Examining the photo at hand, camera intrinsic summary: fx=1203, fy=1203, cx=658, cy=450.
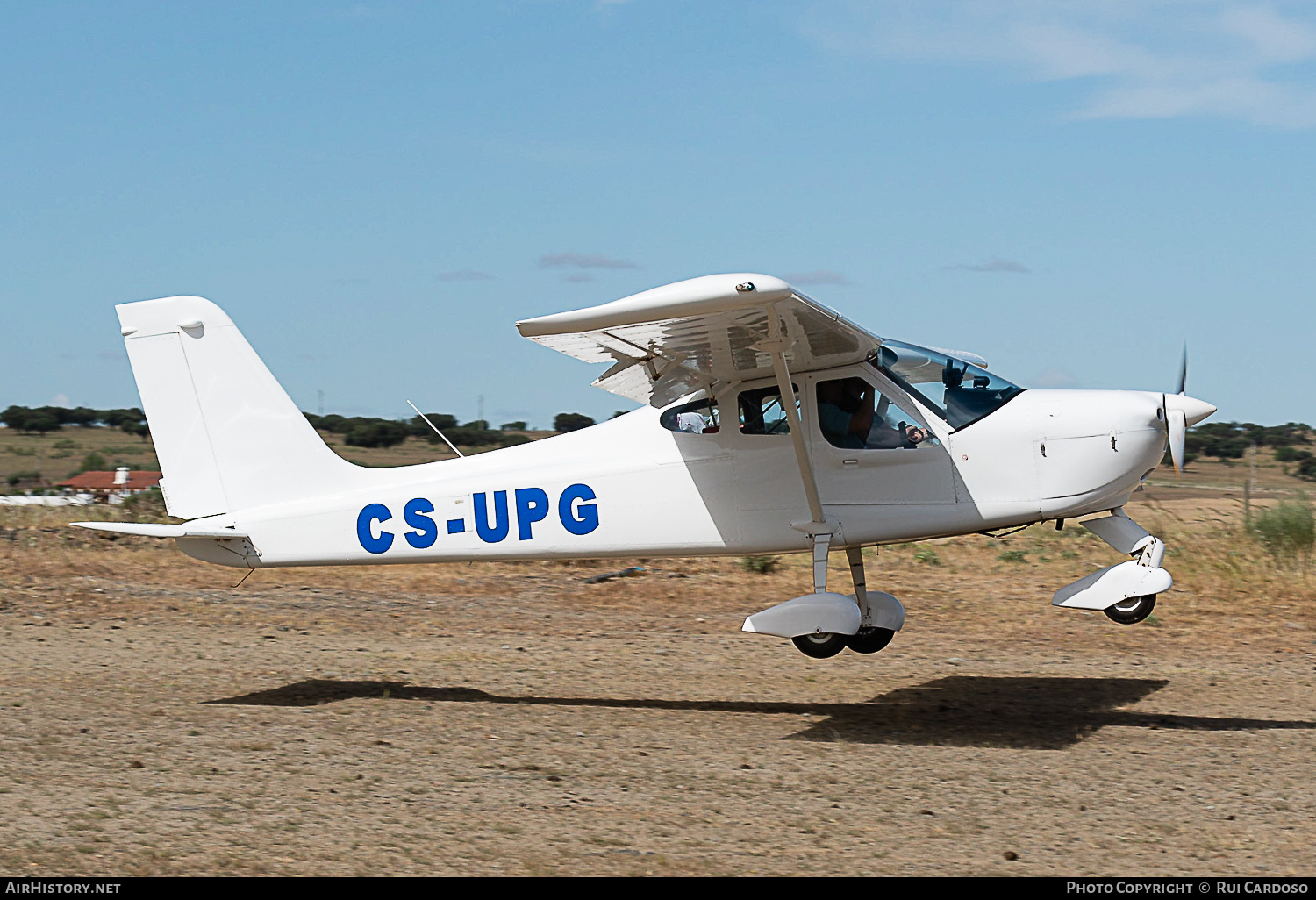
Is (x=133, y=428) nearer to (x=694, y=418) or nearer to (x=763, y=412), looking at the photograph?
(x=694, y=418)

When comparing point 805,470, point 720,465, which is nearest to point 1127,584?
point 805,470

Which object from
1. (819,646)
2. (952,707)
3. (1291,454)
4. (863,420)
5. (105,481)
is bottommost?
(1291,454)

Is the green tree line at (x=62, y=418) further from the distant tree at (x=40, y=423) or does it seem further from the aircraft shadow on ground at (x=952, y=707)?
the aircraft shadow on ground at (x=952, y=707)

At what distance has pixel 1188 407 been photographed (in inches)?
351

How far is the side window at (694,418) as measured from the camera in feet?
32.4

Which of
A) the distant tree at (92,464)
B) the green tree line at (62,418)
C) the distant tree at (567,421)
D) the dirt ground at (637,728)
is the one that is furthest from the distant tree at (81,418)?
the dirt ground at (637,728)

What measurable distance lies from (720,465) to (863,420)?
1.21 meters

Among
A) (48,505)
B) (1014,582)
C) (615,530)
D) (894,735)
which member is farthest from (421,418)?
(48,505)

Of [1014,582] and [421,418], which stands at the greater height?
[421,418]

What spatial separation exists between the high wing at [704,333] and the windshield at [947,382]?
0.33m

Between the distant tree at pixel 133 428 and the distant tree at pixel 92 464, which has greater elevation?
the distant tree at pixel 133 428

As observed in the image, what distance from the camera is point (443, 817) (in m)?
6.64

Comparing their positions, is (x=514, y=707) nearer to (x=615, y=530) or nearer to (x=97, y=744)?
(x=615, y=530)

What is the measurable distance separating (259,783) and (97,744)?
181 centimetres
